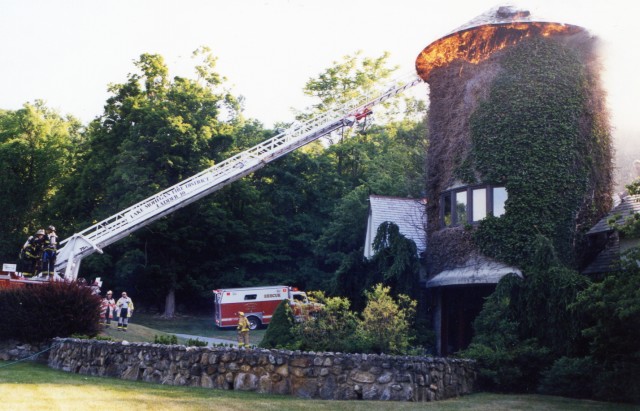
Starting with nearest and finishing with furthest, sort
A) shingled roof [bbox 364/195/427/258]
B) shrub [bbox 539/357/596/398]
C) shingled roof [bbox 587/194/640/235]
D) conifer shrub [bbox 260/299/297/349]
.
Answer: shrub [bbox 539/357/596/398] < conifer shrub [bbox 260/299/297/349] < shingled roof [bbox 587/194/640/235] < shingled roof [bbox 364/195/427/258]

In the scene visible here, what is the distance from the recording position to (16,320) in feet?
68.7

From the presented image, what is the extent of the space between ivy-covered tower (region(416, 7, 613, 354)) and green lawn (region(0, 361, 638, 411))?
28.0 ft

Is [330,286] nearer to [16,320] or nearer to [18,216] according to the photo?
[16,320]

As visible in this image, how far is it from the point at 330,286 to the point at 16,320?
1023 centimetres

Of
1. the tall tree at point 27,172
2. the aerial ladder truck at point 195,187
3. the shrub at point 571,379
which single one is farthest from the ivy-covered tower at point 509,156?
the tall tree at point 27,172

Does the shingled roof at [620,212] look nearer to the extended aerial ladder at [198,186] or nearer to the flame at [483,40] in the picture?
the flame at [483,40]

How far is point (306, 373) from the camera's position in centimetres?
1484

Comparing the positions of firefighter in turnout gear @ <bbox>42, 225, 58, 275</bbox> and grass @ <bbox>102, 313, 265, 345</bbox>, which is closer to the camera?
firefighter in turnout gear @ <bbox>42, 225, 58, 275</bbox>

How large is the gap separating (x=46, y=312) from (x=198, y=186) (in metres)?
8.39

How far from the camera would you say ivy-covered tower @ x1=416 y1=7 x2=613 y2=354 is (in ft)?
78.0

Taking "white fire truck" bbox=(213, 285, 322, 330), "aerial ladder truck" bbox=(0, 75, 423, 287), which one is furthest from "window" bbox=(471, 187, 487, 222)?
"white fire truck" bbox=(213, 285, 322, 330)

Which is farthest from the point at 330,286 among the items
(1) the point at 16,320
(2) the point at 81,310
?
(1) the point at 16,320

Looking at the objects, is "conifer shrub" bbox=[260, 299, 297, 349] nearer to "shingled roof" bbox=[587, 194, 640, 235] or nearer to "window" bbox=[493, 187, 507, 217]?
"window" bbox=[493, 187, 507, 217]

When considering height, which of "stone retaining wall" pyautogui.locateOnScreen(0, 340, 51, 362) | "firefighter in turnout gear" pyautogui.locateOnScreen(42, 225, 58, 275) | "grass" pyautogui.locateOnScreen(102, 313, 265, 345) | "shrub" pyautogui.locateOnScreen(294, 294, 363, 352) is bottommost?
"stone retaining wall" pyautogui.locateOnScreen(0, 340, 51, 362)
